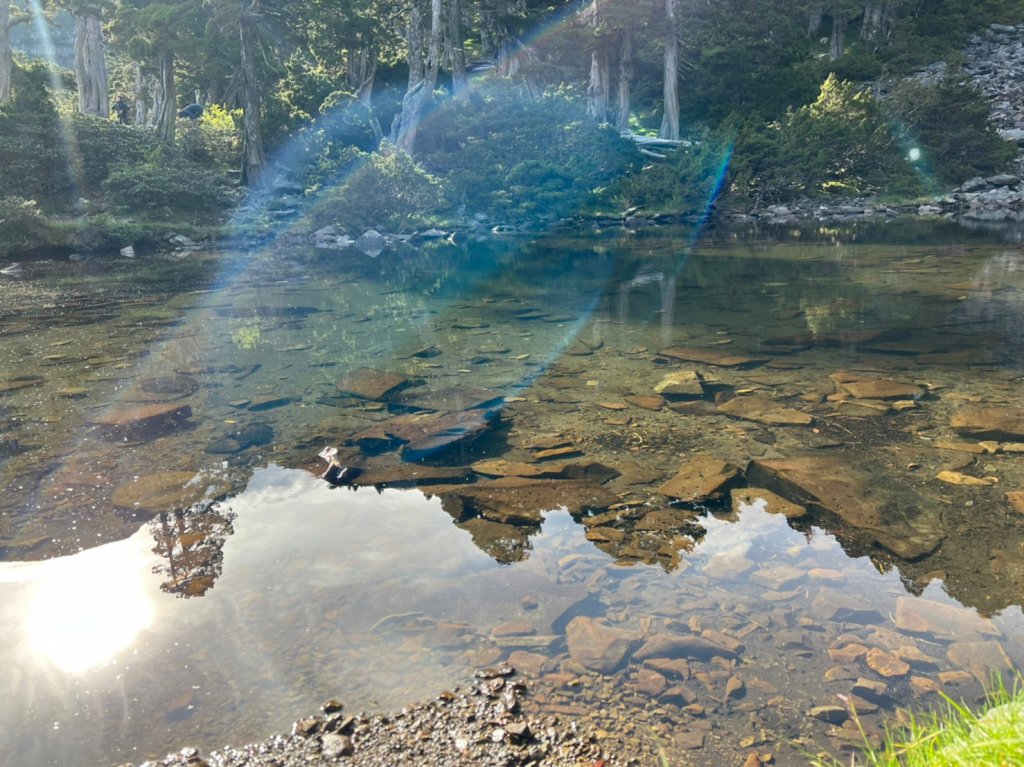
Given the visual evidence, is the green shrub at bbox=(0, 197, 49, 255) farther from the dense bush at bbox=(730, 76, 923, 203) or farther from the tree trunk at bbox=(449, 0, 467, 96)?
the dense bush at bbox=(730, 76, 923, 203)

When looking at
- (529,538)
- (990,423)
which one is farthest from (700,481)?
(990,423)

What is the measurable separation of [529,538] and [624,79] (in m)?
40.4

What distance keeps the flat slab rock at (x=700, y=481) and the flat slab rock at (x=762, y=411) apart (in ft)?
3.68

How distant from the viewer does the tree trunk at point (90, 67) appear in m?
38.2

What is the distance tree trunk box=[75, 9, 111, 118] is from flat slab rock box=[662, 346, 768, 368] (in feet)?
136

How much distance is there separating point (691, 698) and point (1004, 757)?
1.17 meters

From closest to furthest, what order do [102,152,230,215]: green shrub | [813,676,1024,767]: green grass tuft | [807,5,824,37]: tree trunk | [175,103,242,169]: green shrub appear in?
[813,676,1024,767]: green grass tuft < [102,152,230,215]: green shrub < [175,103,242,169]: green shrub < [807,5,824,37]: tree trunk

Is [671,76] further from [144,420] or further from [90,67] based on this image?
[144,420]

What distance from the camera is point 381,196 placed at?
3169 centimetres

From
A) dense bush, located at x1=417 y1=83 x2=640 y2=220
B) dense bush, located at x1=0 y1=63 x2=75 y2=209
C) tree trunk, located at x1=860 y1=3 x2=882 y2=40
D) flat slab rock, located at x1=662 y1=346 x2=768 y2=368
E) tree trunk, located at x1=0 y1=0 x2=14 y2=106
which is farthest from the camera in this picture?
tree trunk, located at x1=860 y1=3 x2=882 y2=40

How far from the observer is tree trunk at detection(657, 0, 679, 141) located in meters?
35.2

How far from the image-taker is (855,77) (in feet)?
138

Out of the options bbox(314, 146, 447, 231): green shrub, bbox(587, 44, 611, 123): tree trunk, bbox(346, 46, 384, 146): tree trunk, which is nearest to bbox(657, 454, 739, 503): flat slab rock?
bbox(314, 146, 447, 231): green shrub

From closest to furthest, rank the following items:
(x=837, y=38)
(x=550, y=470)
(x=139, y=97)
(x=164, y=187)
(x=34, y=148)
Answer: (x=550, y=470) < (x=34, y=148) < (x=164, y=187) < (x=837, y=38) < (x=139, y=97)
